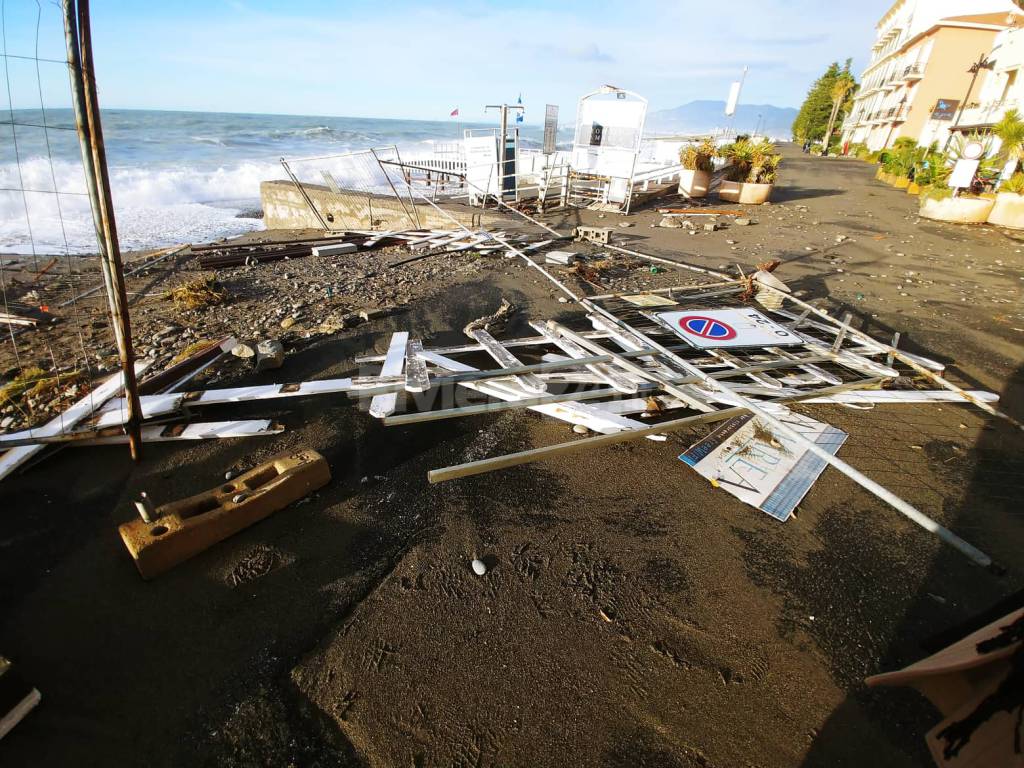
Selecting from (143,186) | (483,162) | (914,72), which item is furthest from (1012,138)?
(914,72)

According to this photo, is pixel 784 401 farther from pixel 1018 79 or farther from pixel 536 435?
pixel 1018 79

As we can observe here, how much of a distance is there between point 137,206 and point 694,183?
2134 centimetres

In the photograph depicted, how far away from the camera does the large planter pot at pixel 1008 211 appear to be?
12133 mm

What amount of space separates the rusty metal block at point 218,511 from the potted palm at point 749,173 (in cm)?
1606

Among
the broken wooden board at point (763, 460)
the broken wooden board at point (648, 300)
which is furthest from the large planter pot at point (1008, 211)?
the broken wooden board at point (763, 460)

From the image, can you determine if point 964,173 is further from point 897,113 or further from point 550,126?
point 897,113

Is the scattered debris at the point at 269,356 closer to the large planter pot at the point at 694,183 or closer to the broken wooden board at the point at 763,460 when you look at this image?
the broken wooden board at the point at 763,460

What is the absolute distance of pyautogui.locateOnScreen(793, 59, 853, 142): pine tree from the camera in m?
58.6

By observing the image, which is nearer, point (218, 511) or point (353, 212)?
point (218, 511)

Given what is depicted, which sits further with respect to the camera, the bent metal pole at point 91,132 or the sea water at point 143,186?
the sea water at point 143,186

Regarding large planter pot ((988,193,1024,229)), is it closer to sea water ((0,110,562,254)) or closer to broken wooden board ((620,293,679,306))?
broken wooden board ((620,293,679,306))

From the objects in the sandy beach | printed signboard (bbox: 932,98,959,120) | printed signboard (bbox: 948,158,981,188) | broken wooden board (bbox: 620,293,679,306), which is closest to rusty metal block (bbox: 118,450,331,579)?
the sandy beach

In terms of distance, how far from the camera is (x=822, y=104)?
59.2 m

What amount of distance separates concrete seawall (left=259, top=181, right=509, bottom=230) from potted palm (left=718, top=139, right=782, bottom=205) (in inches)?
318
